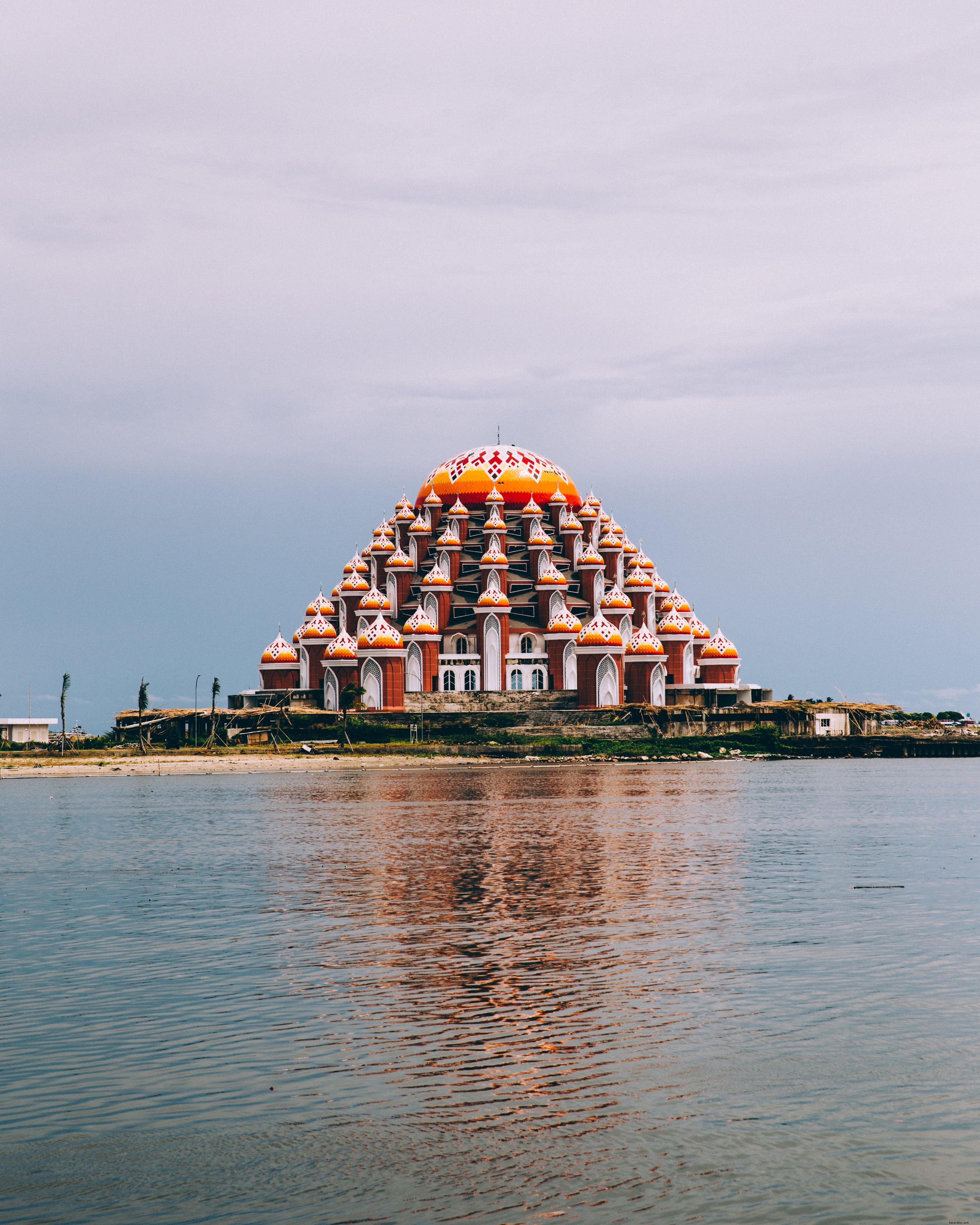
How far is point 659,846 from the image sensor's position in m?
36.3

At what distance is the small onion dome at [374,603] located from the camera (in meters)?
94.2

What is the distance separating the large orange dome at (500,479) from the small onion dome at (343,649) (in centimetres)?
2013

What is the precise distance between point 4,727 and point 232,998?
9367cm

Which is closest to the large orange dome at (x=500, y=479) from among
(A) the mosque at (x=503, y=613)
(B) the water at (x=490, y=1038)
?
(A) the mosque at (x=503, y=613)

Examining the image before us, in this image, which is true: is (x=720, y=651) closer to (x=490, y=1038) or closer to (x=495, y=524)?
(x=495, y=524)

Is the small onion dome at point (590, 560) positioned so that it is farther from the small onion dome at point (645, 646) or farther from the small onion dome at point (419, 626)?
the small onion dome at point (419, 626)

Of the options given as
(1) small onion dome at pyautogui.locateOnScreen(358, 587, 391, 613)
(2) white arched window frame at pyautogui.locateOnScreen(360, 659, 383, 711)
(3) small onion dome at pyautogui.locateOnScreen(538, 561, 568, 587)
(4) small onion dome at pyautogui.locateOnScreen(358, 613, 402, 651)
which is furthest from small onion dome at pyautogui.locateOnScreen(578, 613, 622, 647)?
(1) small onion dome at pyautogui.locateOnScreen(358, 587, 391, 613)

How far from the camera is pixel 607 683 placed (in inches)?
3484

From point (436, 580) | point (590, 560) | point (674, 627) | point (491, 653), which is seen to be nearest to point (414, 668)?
point (491, 653)

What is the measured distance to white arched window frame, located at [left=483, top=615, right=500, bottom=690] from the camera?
9081 centimetres

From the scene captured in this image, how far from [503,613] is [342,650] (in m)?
11.6

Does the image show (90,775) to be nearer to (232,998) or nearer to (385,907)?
(385,907)

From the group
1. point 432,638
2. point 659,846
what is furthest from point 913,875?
point 432,638

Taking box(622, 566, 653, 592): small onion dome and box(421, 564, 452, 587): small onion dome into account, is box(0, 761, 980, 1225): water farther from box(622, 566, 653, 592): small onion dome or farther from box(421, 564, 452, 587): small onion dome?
box(622, 566, 653, 592): small onion dome
